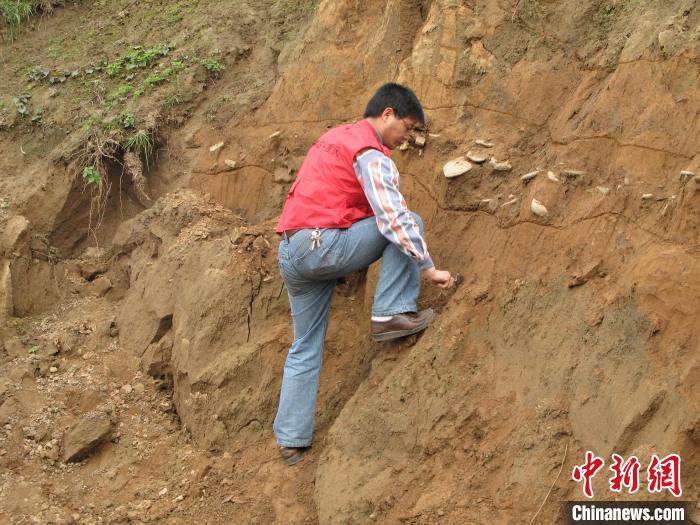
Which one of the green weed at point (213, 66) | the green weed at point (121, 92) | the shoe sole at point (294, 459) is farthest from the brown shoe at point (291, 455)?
the green weed at point (121, 92)

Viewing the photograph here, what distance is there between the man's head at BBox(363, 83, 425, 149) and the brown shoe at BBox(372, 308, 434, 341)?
934mm

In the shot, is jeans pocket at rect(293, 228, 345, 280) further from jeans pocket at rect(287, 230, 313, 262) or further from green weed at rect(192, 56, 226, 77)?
green weed at rect(192, 56, 226, 77)

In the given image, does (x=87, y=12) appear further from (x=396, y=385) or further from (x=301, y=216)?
(x=396, y=385)

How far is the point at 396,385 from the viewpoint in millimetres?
4406

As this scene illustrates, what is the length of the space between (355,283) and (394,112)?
123 cm

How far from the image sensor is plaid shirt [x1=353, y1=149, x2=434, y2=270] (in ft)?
13.8

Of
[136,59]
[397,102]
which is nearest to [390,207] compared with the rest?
[397,102]

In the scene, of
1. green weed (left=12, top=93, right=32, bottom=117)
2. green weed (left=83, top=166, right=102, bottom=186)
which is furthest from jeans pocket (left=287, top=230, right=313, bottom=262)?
green weed (left=12, top=93, right=32, bottom=117)

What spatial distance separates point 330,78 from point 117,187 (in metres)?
1.93

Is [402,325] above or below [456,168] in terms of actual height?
→ below

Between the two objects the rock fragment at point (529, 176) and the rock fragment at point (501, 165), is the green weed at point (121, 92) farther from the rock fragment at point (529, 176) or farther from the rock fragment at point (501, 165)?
the rock fragment at point (529, 176)

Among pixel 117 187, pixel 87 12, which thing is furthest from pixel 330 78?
pixel 87 12

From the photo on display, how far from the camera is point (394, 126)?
14.5ft

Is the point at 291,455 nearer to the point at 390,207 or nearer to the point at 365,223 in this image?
the point at 365,223
